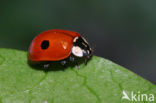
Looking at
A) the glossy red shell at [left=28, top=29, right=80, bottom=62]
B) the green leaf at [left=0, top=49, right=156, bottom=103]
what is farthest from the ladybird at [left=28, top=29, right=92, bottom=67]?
the green leaf at [left=0, top=49, right=156, bottom=103]

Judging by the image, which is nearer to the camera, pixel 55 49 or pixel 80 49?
pixel 55 49

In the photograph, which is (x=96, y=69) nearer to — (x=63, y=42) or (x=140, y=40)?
(x=63, y=42)

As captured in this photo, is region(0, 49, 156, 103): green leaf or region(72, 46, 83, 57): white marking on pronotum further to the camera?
region(72, 46, 83, 57): white marking on pronotum

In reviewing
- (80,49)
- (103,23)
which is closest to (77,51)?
(80,49)

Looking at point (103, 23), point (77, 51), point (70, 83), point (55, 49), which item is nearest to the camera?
point (70, 83)

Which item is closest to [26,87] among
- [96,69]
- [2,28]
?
[96,69]

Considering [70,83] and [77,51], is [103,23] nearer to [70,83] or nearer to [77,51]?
[77,51]

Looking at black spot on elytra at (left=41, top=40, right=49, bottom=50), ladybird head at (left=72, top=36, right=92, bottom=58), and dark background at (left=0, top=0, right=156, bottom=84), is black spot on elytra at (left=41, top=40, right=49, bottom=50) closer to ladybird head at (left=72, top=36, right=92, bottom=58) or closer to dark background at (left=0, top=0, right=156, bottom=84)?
ladybird head at (left=72, top=36, right=92, bottom=58)
